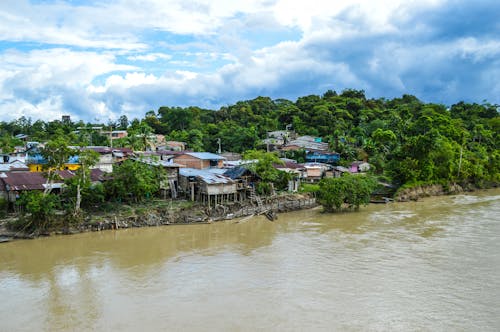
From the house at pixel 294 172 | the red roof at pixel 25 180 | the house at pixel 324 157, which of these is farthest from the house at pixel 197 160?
the red roof at pixel 25 180

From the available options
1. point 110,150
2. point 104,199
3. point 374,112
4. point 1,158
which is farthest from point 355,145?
point 1,158

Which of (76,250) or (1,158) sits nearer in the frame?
(76,250)

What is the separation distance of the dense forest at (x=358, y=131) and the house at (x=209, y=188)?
44.9 feet

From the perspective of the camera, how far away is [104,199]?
22703mm

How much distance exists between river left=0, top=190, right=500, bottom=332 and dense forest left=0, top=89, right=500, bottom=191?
11.0 m

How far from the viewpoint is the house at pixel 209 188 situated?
24.1m

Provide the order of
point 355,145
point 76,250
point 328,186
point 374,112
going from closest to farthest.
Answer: point 76,250, point 328,186, point 355,145, point 374,112

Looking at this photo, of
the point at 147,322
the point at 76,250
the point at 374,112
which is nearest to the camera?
the point at 147,322

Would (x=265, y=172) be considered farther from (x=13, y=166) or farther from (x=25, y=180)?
(x=13, y=166)

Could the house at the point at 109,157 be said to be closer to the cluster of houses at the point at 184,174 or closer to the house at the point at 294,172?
the cluster of houses at the point at 184,174

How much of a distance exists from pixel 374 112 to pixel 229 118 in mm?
19423

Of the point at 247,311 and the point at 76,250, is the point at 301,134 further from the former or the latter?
the point at 247,311

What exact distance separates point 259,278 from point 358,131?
115 ft

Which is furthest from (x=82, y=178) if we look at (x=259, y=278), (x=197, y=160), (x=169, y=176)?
(x=197, y=160)
